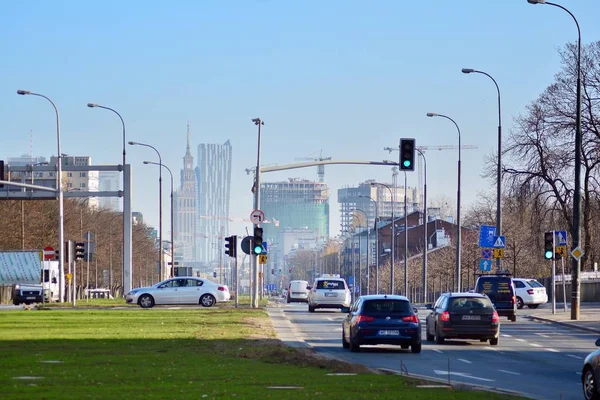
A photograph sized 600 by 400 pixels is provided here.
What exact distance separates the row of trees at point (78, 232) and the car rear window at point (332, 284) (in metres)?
25.1

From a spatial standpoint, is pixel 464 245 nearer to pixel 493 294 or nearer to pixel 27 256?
pixel 27 256

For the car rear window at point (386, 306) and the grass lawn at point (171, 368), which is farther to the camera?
the car rear window at point (386, 306)

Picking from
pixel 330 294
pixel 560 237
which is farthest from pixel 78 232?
pixel 560 237

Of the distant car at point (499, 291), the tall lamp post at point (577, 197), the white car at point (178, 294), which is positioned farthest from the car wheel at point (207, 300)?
the tall lamp post at point (577, 197)

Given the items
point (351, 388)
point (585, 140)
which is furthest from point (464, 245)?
point (351, 388)

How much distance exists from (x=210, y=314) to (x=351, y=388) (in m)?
29.7

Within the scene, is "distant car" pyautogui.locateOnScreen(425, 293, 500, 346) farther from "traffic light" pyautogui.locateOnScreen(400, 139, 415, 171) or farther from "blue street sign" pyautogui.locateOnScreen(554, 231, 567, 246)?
"blue street sign" pyautogui.locateOnScreen(554, 231, 567, 246)

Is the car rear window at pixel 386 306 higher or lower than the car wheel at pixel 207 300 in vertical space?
higher

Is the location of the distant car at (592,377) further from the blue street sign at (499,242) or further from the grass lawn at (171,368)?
the blue street sign at (499,242)

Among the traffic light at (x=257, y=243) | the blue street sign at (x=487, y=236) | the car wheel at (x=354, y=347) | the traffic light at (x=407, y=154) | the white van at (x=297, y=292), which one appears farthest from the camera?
the white van at (x=297, y=292)

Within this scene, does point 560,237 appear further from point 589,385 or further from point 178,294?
point 589,385

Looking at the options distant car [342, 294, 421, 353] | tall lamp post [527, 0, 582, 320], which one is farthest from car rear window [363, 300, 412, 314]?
tall lamp post [527, 0, 582, 320]

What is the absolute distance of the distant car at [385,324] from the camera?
1131 inches

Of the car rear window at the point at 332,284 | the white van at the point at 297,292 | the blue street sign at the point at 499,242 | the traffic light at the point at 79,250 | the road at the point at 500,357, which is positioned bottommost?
the white van at the point at 297,292
